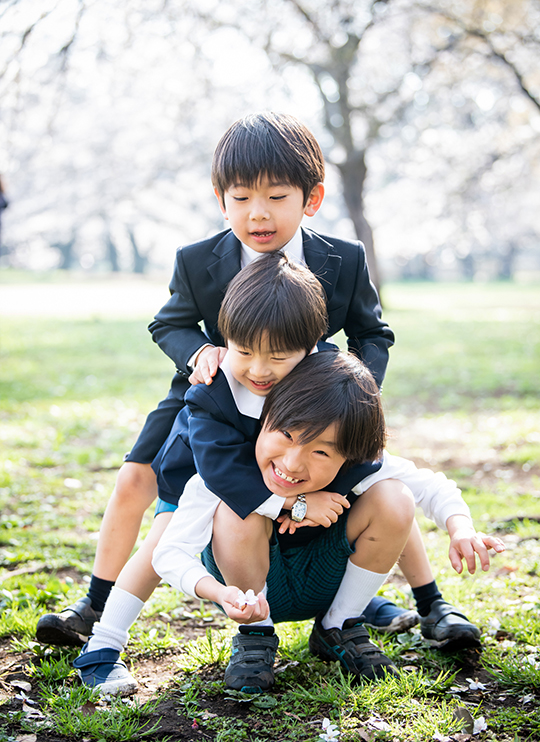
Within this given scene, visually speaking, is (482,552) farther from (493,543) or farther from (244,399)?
(244,399)

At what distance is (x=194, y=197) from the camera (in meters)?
36.3

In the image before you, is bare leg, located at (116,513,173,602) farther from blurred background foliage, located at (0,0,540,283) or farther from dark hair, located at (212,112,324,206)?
blurred background foliage, located at (0,0,540,283)

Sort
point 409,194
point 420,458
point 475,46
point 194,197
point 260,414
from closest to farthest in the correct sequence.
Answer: point 260,414 → point 420,458 → point 475,46 → point 409,194 → point 194,197

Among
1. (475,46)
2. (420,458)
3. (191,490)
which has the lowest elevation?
(420,458)

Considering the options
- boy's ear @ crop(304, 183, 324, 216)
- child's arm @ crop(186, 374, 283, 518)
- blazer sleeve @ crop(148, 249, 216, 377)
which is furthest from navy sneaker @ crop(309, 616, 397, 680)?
boy's ear @ crop(304, 183, 324, 216)

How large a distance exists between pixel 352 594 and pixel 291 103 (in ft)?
41.8

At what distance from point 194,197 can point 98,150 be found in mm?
9050

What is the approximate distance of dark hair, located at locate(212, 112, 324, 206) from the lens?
2.06 meters

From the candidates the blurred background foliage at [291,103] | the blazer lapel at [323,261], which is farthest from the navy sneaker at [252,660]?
the blurred background foliage at [291,103]

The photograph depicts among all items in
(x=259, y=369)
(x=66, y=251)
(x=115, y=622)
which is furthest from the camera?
(x=66, y=251)

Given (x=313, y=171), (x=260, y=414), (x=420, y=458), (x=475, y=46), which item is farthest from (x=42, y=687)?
(x=475, y=46)

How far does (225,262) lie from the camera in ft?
7.59

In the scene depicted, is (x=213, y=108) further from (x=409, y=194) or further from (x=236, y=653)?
(x=409, y=194)

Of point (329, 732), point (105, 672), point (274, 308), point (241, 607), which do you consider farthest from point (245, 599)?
point (274, 308)
